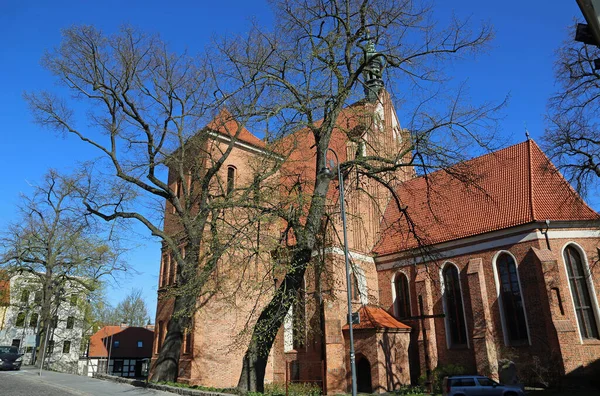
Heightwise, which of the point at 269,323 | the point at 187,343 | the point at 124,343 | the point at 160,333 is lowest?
the point at 187,343

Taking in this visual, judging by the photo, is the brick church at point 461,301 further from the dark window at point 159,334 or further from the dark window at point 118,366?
the dark window at point 118,366

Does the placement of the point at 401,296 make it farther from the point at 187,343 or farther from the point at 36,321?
the point at 36,321

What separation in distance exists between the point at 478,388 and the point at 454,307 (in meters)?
6.10

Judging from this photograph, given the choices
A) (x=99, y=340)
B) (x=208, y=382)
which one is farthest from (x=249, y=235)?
(x=99, y=340)

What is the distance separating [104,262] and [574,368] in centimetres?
2966

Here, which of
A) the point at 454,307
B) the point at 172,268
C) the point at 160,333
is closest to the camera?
the point at 454,307

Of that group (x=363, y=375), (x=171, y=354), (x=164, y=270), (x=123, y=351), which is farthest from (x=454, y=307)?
(x=123, y=351)

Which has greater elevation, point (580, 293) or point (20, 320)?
point (20, 320)

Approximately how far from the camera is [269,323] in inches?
477

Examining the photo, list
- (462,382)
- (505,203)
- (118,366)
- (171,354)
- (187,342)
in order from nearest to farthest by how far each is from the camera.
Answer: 1. (462,382)
2. (171,354)
3. (505,203)
4. (187,342)
5. (118,366)

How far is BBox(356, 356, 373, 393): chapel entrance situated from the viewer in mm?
20000

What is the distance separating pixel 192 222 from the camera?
52.1ft

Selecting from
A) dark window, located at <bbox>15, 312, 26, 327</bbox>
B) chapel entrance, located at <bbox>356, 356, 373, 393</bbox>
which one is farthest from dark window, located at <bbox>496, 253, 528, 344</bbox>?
dark window, located at <bbox>15, 312, 26, 327</bbox>

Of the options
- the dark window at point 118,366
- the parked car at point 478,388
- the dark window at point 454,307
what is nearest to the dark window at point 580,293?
the parked car at point 478,388
